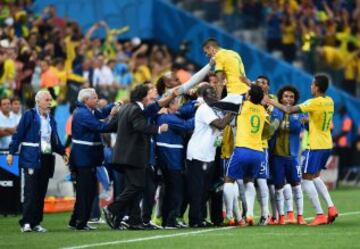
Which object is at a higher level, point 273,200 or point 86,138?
point 86,138

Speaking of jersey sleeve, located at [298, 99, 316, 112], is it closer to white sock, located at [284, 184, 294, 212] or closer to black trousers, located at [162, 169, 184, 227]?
white sock, located at [284, 184, 294, 212]

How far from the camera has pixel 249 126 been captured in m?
19.2

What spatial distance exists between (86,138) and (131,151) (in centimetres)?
89

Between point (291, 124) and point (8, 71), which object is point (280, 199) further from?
point (8, 71)

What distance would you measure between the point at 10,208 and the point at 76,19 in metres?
13.1

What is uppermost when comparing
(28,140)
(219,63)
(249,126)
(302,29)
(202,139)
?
(302,29)

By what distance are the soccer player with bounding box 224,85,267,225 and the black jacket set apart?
1306mm

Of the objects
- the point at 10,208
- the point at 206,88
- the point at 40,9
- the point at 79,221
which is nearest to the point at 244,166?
the point at 206,88

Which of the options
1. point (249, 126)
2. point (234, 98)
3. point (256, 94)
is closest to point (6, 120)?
point (234, 98)

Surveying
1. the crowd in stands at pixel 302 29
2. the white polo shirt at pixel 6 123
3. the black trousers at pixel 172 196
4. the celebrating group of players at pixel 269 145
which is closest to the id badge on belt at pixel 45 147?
the black trousers at pixel 172 196

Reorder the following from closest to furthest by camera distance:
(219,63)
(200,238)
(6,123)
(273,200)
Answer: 1. (200,238)
2. (219,63)
3. (273,200)
4. (6,123)

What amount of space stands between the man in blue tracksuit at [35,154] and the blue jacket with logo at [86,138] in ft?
1.19

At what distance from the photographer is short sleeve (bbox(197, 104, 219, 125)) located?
19.2 m

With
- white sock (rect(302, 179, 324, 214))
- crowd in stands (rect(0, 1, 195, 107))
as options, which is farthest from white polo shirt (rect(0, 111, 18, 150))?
white sock (rect(302, 179, 324, 214))
